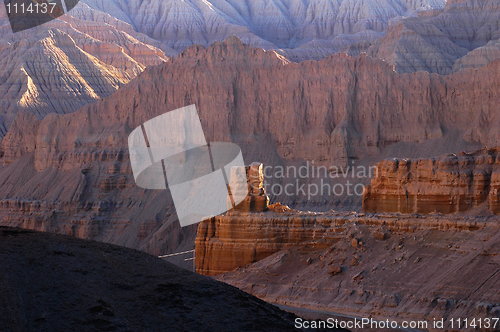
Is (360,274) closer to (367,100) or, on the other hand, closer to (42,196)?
(367,100)

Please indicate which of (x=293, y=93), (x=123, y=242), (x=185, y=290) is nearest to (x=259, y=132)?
(x=293, y=93)

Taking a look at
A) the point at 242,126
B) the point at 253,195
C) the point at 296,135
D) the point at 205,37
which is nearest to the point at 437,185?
the point at 253,195

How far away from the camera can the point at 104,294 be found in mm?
23031

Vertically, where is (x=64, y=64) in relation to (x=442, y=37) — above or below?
below

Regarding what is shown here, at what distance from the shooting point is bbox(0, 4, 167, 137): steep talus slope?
122 metres

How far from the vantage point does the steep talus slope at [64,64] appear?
122m

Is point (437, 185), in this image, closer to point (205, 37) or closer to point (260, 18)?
point (205, 37)

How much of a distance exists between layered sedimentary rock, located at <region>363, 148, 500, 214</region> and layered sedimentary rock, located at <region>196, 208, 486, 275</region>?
8.79ft

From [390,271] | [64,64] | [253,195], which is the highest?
[64,64]

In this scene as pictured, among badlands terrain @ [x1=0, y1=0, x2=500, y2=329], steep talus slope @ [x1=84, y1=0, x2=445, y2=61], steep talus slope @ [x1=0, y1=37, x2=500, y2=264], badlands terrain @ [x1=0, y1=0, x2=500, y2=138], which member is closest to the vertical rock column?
badlands terrain @ [x1=0, y1=0, x2=500, y2=329]

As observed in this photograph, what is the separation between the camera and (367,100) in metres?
77.9

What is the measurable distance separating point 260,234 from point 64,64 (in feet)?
304

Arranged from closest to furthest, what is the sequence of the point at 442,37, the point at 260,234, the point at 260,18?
the point at 260,234 → the point at 442,37 → the point at 260,18

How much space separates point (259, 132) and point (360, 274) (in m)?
43.3
